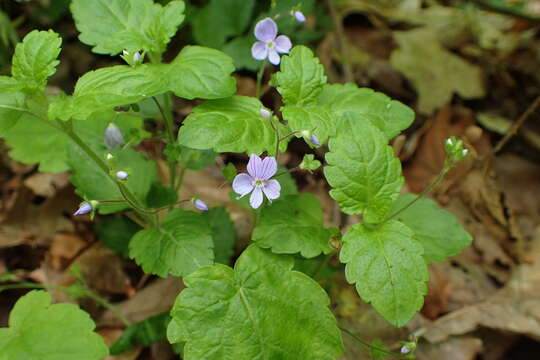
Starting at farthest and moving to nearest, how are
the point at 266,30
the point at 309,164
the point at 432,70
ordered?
the point at 432,70 → the point at 266,30 → the point at 309,164

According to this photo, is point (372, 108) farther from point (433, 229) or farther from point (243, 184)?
point (243, 184)

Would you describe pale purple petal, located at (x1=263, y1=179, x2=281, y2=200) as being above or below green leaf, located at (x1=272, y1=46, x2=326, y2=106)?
below

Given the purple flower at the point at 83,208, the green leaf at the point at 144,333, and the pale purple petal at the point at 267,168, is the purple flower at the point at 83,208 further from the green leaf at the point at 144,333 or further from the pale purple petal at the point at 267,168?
the green leaf at the point at 144,333

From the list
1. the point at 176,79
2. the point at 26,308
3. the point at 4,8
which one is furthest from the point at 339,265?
the point at 4,8

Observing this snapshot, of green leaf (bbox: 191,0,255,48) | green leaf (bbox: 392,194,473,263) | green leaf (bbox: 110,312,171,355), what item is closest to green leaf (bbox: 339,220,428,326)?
green leaf (bbox: 392,194,473,263)

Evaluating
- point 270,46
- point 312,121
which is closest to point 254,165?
point 312,121

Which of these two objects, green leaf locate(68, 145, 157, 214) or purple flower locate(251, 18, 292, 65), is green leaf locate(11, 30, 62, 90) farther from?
purple flower locate(251, 18, 292, 65)

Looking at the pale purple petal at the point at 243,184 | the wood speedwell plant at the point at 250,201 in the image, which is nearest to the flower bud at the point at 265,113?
the wood speedwell plant at the point at 250,201

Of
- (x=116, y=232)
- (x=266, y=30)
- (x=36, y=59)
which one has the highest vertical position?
(x=266, y=30)
